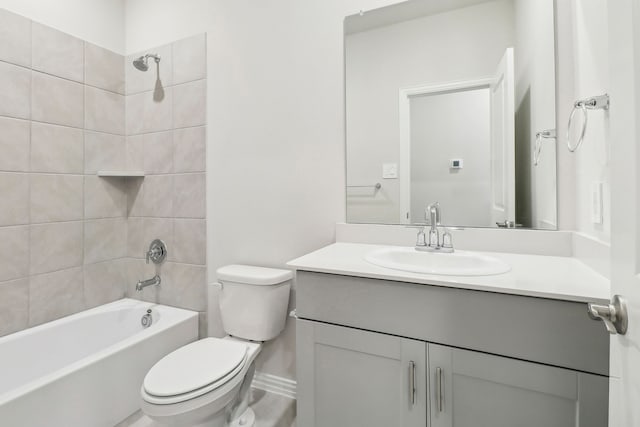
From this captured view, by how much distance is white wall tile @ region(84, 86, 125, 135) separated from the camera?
1998 millimetres

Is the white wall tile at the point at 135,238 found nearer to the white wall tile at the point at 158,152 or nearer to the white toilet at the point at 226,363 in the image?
the white wall tile at the point at 158,152

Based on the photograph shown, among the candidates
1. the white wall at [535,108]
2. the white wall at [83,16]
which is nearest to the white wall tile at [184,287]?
the white wall at [83,16]

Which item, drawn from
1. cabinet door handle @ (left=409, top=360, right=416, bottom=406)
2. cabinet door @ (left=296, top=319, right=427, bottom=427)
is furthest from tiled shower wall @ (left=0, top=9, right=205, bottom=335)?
cabinet door handle @ (left=409, top=360, right=416, bottom=406)

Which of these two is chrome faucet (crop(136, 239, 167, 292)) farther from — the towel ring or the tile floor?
the towel ring

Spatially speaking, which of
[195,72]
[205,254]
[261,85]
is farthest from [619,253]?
[195,72]

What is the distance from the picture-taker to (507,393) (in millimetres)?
869

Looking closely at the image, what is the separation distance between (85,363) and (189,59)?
1760 mm

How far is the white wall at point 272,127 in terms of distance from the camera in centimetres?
161

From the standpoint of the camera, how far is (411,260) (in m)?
1.31

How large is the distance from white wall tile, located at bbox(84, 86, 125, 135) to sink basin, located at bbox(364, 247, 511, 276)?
1.99m

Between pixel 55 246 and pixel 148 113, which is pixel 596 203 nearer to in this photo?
pixel 148 113

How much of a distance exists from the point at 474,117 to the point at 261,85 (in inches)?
44.6

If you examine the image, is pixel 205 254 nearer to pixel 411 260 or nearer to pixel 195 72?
pixel 195 72

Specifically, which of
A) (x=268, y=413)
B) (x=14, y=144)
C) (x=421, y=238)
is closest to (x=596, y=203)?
(x=421, y=238)
